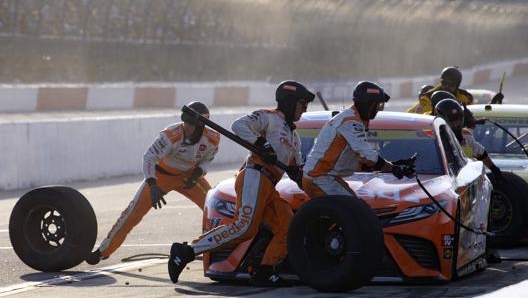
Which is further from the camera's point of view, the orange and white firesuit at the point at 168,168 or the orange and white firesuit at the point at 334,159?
the orange and white firesuit at the point at 168,168

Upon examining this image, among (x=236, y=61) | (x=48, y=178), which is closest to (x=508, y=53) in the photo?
(x=236, y=61)

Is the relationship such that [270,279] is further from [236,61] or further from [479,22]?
[479,22]

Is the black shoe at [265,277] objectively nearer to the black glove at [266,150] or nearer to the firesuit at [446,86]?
the black glove at [266,150]

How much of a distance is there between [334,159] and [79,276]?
239 cm

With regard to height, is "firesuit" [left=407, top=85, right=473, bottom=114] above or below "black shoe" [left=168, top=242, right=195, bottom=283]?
above

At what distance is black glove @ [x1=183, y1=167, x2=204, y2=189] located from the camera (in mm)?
11609

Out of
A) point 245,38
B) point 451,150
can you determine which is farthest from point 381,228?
point 245,38

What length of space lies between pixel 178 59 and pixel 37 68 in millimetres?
4882

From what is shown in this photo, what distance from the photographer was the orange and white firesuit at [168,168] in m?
11.1

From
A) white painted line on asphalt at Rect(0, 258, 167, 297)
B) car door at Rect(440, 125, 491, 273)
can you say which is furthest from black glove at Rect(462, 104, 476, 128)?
white painted line on asphalt at Rect(0, 258, 167, 297)

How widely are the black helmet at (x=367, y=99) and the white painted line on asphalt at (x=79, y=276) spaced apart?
8.41 feet

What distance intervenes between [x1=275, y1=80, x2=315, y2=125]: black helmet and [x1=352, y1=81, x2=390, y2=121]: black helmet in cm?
35

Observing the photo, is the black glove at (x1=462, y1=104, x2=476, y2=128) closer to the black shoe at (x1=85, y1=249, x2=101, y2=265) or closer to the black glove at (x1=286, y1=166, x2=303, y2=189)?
the black glove at (x1=286, y1=166, x2=303, y2=189)

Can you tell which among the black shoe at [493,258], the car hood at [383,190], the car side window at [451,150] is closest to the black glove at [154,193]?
the car hood at [383,190]
